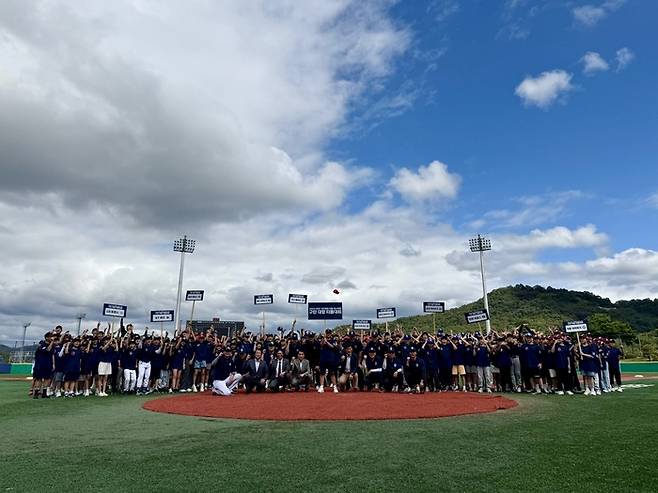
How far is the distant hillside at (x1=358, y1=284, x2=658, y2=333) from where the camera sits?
3238 inches

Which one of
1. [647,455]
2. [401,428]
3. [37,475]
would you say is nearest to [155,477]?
[37,475]

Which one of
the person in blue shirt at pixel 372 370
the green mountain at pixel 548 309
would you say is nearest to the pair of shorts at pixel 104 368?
the person in blue shirt at pixel 372 370

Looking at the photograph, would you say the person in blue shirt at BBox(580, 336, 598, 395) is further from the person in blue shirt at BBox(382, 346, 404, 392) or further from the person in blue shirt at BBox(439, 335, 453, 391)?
the person in blue shirt at BBox(382, 346, 404, 392)

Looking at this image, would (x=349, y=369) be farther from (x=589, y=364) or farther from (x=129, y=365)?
(x=589, y=364)

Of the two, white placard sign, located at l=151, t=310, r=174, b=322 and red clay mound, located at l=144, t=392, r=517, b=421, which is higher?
white placard sign, located at l=151, t=310, r=174, b=322

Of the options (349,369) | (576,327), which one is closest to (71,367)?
(349,369)

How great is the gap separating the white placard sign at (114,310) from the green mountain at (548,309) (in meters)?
57.3

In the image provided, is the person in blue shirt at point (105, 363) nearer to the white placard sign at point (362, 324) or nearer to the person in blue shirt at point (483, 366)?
the white placard sign at point (362, 324)

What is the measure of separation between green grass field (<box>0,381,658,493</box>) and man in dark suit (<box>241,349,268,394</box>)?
6.55 metres

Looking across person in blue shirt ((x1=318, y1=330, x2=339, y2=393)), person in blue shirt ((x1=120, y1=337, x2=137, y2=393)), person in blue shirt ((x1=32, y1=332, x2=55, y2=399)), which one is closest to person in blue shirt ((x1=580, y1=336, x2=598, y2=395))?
person in blue shirt ((x1=318, y1=330, x2=339, y2=393))

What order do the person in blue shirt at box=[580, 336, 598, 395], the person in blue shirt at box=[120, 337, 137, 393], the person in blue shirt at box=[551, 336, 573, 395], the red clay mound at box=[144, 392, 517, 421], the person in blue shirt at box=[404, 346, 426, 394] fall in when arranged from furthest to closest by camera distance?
the person in blue shirt at box=[404, 346, 426, 394]
the person in blue shirt at box=[120, 337, 137, 393]
the person in blue shirt at box=[551, 336, 573, 395]
the person in blue shirt at box=[580, 336, 598, 395]
the red clay mound at box=[144, 392, 517, 421]

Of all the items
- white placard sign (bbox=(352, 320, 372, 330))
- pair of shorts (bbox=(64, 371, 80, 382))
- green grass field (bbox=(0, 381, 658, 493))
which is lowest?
green grass field (bbox=(0, 381, 658, 493))

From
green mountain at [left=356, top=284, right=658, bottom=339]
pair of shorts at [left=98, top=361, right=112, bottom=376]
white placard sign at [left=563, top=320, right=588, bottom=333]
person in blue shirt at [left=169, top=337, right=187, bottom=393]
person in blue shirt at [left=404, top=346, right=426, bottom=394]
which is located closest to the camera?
pair of shorts at [left=98, top=361, right=112, bottom=376]

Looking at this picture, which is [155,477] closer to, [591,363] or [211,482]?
[211,482]
